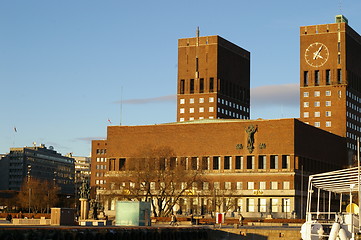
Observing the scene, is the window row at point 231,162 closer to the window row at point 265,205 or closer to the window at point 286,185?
the window at point 286,185

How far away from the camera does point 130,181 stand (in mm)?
164625

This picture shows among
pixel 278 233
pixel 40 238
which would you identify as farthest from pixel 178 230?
pixel 40 238

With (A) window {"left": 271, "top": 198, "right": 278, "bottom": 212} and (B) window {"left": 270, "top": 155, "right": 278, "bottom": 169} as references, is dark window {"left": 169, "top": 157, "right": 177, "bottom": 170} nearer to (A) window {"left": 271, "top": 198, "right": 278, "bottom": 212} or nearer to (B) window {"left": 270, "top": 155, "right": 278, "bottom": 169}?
(B) window {"left": 270, "top": 155, "right": 278, "bottom": 169}

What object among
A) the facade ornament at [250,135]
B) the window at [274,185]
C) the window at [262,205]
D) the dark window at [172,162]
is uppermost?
the facade ornament at [250,135]

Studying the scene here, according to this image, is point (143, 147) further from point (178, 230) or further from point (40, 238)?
point (40, 238)

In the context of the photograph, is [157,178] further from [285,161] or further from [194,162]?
[285,161]

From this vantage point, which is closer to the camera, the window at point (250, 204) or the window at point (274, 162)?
the window at point (274, 162)

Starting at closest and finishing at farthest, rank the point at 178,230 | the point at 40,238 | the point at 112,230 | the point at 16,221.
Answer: the point at 40,238
the point at 112,230
the point at 178,230
the point at 16,221

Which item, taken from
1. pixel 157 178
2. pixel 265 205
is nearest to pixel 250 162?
pixel 265 205

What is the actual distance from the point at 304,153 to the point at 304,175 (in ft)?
18.2

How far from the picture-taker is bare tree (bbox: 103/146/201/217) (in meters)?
157

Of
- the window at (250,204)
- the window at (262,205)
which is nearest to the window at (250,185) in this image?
the window at (250,204)

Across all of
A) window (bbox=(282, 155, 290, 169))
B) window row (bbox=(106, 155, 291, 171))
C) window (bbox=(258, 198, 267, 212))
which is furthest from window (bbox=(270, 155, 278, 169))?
window (bbox=(258, 198, 267, 212))

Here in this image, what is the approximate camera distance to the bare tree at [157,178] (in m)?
157
